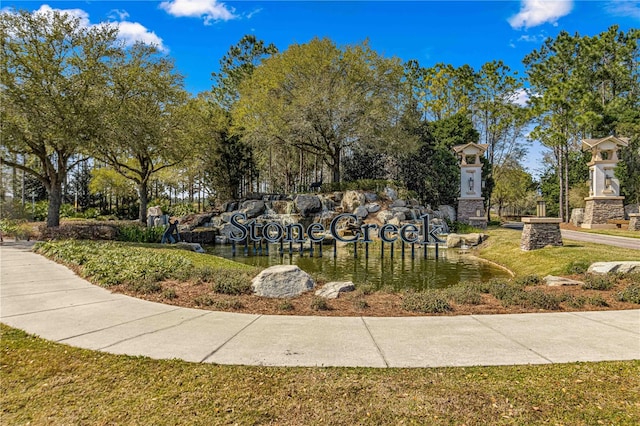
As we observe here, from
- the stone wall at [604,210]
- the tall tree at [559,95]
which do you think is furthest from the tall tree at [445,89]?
the stone wall at [604,210]

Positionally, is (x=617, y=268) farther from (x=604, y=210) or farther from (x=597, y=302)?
(x=604, y=210)

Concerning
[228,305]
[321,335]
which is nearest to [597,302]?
[321,335]

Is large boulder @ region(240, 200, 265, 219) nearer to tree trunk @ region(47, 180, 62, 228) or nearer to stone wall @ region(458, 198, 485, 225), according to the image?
tree trunk @ region(47, 180, 62, 228)

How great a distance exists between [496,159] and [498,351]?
144 feet

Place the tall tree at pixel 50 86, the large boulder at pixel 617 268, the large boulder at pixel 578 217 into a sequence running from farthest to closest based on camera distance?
the large boulder at pixel 578 217
the tall tree at pixel 50 86
the large boulder at pixel 617 268

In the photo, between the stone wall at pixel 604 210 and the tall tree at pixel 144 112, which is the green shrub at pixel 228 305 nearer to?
the tall tree at pixel 144 112

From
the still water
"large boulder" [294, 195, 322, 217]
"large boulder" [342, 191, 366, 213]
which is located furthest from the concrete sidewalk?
"large boulder" [342, 191, 366, 213]

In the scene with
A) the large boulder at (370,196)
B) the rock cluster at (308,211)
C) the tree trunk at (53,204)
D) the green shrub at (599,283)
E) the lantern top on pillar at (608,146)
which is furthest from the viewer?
the large boulder at (370,196)

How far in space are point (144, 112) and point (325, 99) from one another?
13072mm

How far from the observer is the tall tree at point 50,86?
578 inches

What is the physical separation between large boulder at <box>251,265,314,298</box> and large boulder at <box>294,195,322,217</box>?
18157 millimetres

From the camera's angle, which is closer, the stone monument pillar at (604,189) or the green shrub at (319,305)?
the green shrub at (319,305)

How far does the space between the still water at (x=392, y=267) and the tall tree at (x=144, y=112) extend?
864cm

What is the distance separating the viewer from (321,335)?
518 cm
